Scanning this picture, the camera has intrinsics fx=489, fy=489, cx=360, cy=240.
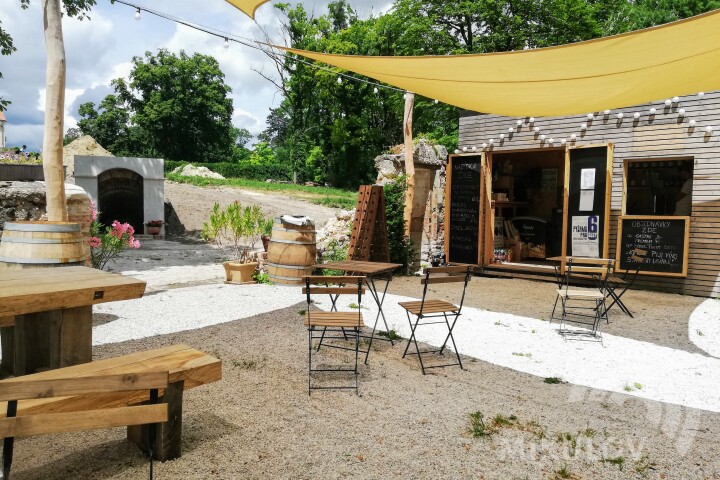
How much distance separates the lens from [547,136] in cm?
872

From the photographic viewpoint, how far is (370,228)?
797 cm

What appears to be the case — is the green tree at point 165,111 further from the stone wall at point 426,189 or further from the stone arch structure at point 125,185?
the stone wall at point 426,189

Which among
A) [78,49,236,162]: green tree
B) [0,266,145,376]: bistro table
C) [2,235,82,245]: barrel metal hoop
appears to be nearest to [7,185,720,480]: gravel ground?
[0,266,145,376]: bistro table

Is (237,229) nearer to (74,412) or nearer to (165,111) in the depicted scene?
(74,412)

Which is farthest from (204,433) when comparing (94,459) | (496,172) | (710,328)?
(496,172)

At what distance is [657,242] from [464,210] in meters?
3.26

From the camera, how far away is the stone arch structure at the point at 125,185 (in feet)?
41.7

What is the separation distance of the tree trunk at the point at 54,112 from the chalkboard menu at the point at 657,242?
760cm

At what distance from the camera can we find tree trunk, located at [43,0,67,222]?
204 inches

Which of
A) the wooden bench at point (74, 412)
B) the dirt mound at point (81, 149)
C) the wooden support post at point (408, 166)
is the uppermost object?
the dirt mound at point (81, 149)

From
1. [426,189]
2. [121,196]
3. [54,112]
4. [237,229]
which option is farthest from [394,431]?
[121,196]

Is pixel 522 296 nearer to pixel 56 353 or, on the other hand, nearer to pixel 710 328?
pixel 710 328

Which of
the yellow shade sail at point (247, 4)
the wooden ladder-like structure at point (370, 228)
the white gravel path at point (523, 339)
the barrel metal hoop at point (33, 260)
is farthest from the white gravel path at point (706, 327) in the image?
the barrel metal hoop at point (33, 260)

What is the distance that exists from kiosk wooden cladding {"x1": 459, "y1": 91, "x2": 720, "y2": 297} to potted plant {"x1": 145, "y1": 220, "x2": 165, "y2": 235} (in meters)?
10.5
